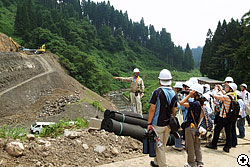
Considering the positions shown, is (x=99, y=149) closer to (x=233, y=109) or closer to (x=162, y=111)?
(x=162, y=111)

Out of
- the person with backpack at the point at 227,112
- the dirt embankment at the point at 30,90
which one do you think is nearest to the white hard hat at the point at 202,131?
the person with backpack at the point at 227,112

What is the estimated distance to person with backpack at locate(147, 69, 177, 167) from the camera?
3.88m

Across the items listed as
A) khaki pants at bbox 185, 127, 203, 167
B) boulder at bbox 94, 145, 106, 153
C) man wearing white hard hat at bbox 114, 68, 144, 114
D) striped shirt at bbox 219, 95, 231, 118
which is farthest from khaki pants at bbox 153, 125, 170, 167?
man wearing white hard hat at bbox 114, 68, 144, 114

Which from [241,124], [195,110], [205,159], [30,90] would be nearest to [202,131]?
[195,110]

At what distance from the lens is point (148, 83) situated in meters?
62.3

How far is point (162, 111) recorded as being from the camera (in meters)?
3.90

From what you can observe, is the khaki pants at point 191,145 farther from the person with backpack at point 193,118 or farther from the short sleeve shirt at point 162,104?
the short sleeve shirt at point 162,104

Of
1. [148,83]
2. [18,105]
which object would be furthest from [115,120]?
[148,83]

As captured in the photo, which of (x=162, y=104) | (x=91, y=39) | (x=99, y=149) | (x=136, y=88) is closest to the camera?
Answer: (x=162, y=104)

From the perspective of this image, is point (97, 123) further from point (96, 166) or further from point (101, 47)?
point (101, 47)

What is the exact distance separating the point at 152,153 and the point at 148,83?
58696 millimetres

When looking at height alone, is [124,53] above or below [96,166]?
above

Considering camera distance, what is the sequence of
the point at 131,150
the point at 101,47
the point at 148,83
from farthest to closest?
1. the point at 101,47
2. the point at 148,83
3. the point at 131,150

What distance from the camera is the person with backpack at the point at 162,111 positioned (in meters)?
3.88
